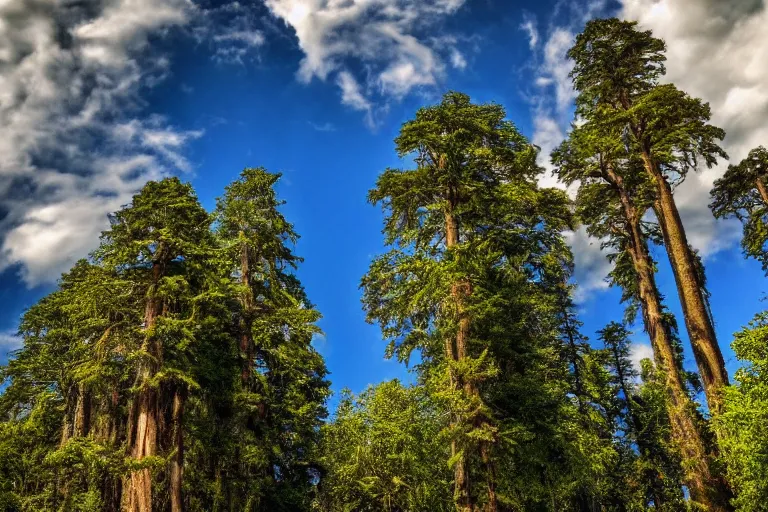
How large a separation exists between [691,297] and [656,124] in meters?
6.07

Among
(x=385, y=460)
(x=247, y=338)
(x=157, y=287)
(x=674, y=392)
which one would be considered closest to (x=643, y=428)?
(x=674, y=392)

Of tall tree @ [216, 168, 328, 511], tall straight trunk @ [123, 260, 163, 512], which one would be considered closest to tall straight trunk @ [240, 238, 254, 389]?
tall tree @ [216, 168, 328, 511]

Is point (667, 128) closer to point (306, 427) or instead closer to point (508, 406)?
point (508, 406)

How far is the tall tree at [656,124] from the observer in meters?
15.1

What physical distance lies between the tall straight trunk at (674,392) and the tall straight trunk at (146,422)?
1501cm

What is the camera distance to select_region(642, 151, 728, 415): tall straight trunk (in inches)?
561

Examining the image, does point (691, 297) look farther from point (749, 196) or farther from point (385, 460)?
point (385, 460)

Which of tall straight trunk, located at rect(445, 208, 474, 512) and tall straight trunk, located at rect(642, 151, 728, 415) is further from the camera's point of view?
tall straight trunk, located at rect(642, 151, 728, 415)

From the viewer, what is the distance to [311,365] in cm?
2111

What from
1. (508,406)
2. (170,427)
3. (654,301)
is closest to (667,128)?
(654,301)

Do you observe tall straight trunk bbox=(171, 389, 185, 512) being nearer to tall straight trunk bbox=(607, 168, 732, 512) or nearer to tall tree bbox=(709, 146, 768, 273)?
tall straight trunk bbox=(607, 168, 732, 512)

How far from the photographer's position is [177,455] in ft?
52.2

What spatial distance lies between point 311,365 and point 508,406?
29.0 ft

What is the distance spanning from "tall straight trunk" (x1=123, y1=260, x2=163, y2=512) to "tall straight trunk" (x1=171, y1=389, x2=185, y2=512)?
1170 mm
